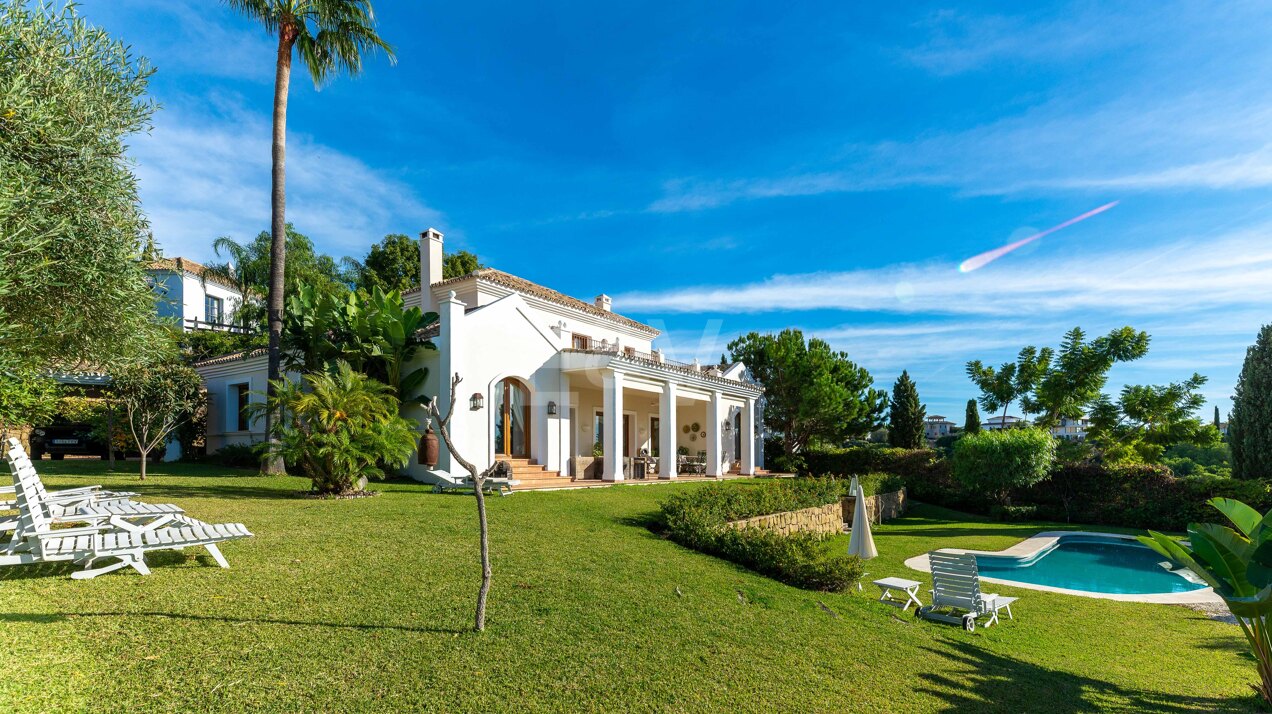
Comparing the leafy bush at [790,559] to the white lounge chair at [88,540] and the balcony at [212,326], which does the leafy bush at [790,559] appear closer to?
the white lounge chair at [88,540]

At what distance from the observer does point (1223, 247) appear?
12.0 meters

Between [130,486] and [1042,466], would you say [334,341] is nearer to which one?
[130,486]

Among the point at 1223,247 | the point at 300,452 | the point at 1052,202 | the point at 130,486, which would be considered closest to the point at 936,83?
the point at 1052,202

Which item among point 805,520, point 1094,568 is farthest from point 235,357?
point 1094,568

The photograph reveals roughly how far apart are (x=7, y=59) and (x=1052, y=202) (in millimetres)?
21986

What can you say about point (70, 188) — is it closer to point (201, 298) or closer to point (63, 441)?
point (63, 441)

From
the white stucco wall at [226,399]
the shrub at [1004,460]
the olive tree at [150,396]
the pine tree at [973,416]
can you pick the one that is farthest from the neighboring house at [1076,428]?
the white stucco wall at [226,399]

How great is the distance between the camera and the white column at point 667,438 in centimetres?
2167

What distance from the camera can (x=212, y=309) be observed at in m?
37.8

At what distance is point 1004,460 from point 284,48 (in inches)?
1065

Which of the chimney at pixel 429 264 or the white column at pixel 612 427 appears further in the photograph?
the chimney at pixel 429 264

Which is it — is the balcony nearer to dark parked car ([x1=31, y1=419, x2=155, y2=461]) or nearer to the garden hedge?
dark parked car ([x1=31, y1=419, x2=155, y2=461])

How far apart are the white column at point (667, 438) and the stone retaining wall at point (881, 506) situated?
19.9ft

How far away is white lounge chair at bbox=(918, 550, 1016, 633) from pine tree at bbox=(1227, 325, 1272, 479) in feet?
62.0
